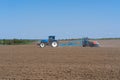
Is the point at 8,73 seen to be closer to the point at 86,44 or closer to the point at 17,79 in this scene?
the point at 17,79

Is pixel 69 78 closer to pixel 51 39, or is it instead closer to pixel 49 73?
pixel 49 73

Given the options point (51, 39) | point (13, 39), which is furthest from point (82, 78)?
point (13, 39)

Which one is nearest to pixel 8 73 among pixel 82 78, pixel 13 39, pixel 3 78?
pixel 3 78

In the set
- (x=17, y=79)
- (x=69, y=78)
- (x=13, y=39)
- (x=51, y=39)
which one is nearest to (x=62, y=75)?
(x=69, y=78)

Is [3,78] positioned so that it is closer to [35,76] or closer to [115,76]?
[35,76]

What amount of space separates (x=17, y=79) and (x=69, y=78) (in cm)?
202

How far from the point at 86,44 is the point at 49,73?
1249 inches

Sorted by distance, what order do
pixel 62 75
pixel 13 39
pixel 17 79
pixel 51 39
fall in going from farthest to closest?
pixel 13 39 < pixel 51 39 < pixel 62 75 < pixel 17 79

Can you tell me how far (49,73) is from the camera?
13320 millimetres

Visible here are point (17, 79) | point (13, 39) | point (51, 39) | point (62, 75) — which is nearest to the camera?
point (17, 79)

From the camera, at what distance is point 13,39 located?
237 ft

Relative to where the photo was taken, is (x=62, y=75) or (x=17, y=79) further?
(x=62, y=75)

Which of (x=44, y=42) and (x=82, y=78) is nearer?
(x=82, y=78)

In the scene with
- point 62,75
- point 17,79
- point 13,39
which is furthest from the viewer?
point 13,39
